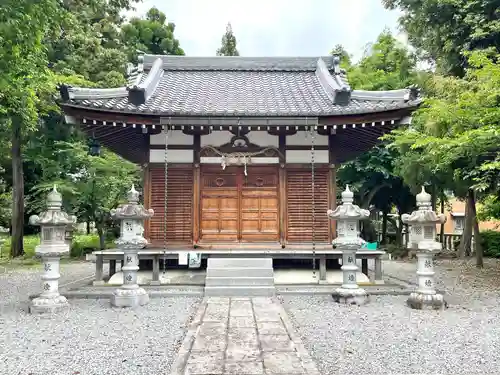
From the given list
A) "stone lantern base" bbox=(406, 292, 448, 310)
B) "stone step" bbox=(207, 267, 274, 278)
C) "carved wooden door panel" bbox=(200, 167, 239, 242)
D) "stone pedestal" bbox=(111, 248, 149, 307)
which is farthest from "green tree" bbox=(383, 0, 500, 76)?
"stone pedestal" bbox=(111, 248, 149, 307)

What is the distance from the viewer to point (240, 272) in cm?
839

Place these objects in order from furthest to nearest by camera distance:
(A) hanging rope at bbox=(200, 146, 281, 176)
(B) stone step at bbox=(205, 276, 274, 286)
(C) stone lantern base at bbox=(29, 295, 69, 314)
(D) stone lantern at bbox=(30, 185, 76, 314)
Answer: (A) hanging rope at bbox=(200, 146, 281, 176)
(B) stone step at bbox=(205, 276, 274, 286)
(D) stone lantern at bbox=(30, 185, 76, 314)
(C) stone lantern base at bbox=(29, 295, 69, 314)

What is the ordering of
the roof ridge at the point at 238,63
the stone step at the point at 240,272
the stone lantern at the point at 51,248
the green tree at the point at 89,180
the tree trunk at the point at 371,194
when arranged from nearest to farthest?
the stone lantern at the point at 51,248, the stone step at the point at 240,272, the roof ridge at the point at 238,63, the green tree at the point at 89,180, the tree trunk at the point at 371,194

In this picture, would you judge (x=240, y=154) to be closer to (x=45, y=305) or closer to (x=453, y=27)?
(x=45, y=305)

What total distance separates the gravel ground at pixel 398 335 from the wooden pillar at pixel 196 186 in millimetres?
2886

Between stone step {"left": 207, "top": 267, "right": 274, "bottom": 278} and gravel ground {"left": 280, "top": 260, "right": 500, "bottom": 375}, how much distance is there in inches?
31.1

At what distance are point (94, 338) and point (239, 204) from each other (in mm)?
5201

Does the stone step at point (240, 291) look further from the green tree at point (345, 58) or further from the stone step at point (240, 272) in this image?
the green tree at point (345, 58)

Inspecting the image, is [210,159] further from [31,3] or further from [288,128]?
[31,3]

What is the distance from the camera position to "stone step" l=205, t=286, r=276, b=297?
7.82 m

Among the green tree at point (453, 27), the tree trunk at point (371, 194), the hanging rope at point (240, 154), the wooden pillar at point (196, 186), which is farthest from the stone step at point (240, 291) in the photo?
the tree trunk at point (371, 194)

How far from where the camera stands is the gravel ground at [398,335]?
4211 millimetres

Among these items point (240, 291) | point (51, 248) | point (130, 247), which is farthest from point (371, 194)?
point (51, 248)

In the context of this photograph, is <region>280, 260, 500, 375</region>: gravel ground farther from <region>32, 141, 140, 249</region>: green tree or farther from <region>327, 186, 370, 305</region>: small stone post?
<region>32, 141, 140, 249</region>: green tree
